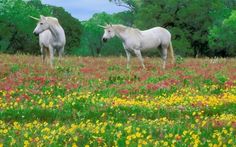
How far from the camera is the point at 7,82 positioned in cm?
1867

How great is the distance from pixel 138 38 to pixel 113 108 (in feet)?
45.4

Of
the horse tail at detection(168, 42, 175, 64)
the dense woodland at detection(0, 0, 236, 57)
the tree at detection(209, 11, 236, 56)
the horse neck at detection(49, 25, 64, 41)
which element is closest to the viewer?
A: the horse neck at detection(49, 25, 64, 41)

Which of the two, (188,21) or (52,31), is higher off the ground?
(188,21)

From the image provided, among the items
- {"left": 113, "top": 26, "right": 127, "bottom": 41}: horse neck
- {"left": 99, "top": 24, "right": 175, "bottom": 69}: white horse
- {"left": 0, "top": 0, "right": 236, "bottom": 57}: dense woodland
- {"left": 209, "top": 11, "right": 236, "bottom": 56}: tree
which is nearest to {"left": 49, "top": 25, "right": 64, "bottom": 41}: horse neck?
{"left": 99, "top": 24, "right": 175, "bottom": 69}: white horse

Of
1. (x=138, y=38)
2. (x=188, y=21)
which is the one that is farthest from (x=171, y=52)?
(x=188, y=21)

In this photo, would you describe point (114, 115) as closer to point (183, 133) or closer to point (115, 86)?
point (183, 133)

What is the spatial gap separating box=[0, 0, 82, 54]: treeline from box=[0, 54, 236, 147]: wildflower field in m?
48.0

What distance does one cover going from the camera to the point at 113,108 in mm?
13547

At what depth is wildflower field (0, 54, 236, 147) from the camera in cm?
977

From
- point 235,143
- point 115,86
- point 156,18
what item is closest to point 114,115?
point 235,143

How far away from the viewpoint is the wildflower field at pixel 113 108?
9.77 meters

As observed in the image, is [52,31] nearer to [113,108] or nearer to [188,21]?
[113,108]

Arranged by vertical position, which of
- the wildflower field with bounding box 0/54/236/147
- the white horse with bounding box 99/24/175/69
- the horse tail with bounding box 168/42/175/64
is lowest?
the wildflower field with bounding box 0/54/236/147

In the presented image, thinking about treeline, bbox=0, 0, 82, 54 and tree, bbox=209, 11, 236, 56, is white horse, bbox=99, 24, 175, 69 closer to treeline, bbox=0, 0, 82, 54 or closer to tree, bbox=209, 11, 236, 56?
tree, bbox=209, 11, 236, 56
